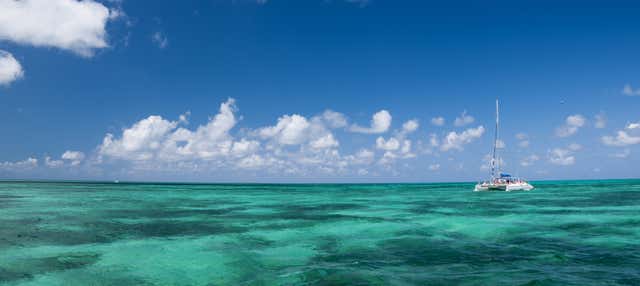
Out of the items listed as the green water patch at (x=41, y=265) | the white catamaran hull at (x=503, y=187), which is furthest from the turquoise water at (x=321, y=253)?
the white catamaran hull at (x=503, y=187)

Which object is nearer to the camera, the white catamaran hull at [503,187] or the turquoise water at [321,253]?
the turquoise water at [321,253]

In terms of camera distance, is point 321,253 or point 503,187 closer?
point 321,253

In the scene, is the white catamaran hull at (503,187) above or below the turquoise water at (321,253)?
above

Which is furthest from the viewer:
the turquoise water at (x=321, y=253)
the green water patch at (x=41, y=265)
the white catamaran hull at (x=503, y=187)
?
the white catamaran hull at (x=503, y=187)

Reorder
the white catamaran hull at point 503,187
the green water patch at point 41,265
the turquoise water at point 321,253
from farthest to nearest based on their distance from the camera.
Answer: the white catamaran hull at point 503,187, the green water patch at point 41,265, the turquoise water at point 321,253

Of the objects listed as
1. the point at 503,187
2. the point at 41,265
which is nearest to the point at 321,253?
the point at 41,265

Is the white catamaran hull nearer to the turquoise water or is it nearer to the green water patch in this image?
the turquoise water

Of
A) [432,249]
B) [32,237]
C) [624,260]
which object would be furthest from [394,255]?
[32,237]

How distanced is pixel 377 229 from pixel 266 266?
1010 cm

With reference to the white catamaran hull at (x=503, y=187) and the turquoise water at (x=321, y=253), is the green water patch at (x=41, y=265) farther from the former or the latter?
the white catamaran hull at (x=503, y=187)

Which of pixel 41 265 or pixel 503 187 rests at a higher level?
pixel 503 187

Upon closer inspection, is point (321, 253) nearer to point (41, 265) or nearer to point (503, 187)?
point (41, 265)

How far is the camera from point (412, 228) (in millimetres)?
22562

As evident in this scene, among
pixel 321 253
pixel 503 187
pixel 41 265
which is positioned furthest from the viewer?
pixel 503 187
